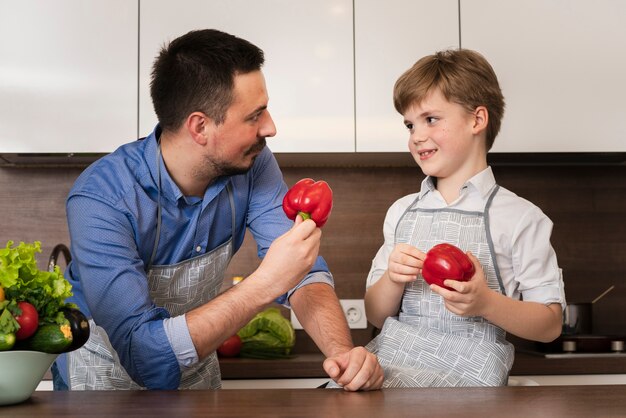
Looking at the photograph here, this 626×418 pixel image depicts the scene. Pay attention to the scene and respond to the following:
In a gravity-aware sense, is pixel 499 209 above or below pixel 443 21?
below

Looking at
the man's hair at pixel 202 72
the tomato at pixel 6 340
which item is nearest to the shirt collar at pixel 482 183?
the man's hair at pixel 202 72

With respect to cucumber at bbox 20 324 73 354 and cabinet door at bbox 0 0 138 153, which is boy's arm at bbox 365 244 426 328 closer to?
cucumber at bbox 20 324 73 354

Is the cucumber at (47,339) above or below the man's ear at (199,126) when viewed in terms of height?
below

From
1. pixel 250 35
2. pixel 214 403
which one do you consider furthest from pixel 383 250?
pixel 250 35

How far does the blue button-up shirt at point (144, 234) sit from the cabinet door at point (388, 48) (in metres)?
0.79

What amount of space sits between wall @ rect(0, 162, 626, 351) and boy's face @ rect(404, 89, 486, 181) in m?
1.21

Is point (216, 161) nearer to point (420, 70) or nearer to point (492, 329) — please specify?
point (420, 70)

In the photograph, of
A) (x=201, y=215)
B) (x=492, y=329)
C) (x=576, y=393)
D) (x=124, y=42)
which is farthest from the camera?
(x=124, y=42)

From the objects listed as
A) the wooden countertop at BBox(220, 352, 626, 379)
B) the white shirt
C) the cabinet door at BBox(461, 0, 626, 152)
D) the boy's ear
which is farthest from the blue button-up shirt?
the cabinet door at BBox(461, 0, 626, 152)

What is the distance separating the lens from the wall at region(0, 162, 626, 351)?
9.68 feet

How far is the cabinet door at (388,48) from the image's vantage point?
2664mm

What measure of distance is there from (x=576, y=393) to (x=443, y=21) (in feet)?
5.49

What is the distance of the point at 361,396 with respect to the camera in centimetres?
125

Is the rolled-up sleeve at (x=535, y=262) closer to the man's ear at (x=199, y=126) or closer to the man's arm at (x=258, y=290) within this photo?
the man's arm at (x=258, y=290)
